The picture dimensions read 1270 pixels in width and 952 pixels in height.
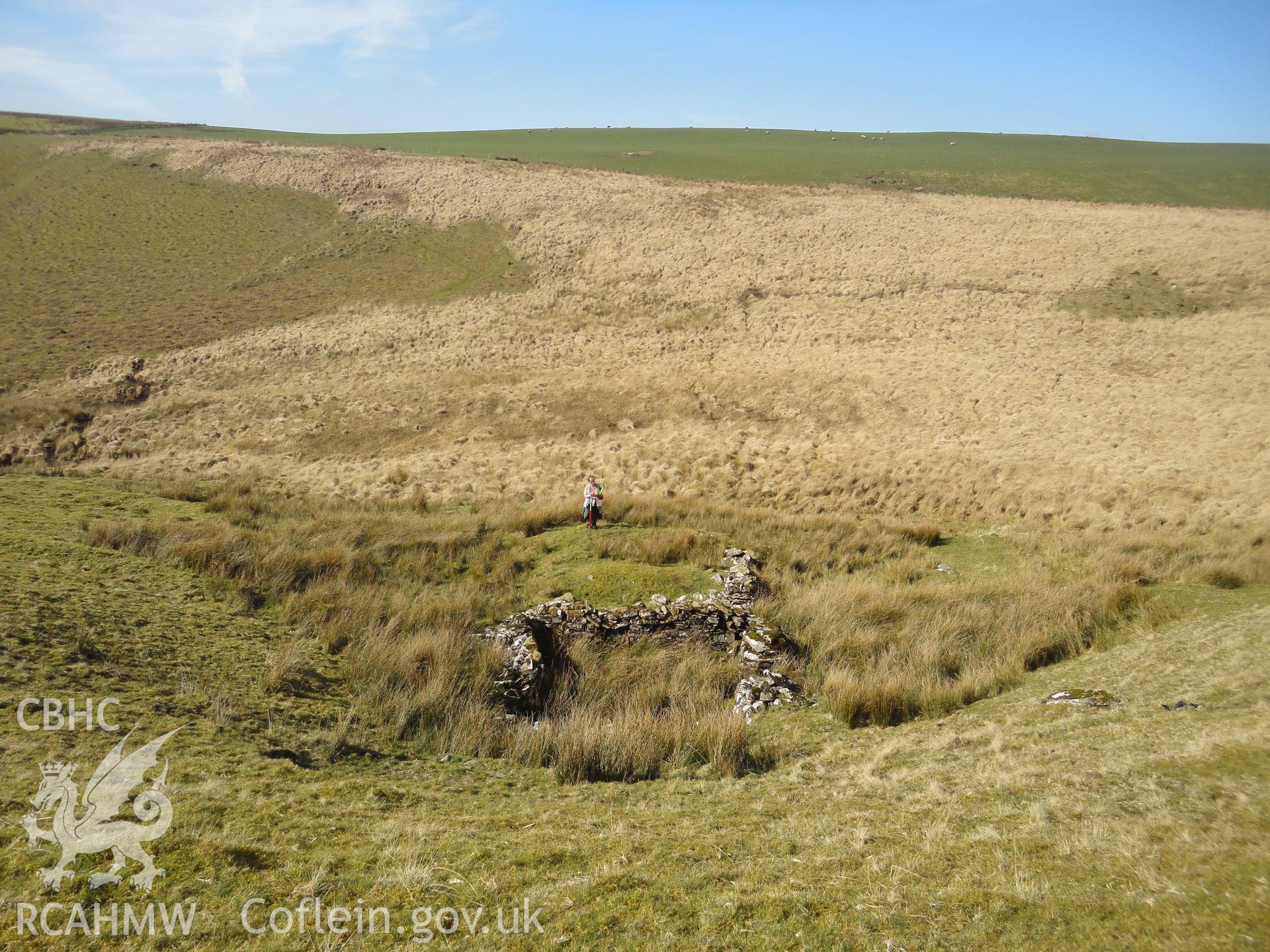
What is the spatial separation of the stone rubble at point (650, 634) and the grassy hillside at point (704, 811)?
1.04 meters

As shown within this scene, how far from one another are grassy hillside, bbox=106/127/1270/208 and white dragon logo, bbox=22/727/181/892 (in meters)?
55.9

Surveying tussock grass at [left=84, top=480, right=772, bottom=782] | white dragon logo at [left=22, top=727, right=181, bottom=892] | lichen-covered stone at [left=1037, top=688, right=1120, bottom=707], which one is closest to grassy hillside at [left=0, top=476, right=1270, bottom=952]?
white dragon logo at [left=22, top=727, right=181, bottom=892]

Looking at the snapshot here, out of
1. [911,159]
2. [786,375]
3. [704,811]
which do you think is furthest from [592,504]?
[911,159]

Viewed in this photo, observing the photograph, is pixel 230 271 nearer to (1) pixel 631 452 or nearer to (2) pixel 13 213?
(2) pixel 13 213

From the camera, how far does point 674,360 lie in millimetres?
30516

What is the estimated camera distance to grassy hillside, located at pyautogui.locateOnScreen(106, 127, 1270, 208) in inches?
1881

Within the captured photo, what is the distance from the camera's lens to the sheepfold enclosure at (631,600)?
8.36 m

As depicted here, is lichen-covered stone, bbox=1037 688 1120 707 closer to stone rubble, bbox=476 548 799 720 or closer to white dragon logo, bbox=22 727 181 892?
stone rubble, bbox=476 548 799 720

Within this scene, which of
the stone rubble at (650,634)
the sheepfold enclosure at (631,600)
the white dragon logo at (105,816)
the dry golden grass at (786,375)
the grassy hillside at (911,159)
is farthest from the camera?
the grassy hillside at (911,159)

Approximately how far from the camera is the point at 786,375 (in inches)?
1112

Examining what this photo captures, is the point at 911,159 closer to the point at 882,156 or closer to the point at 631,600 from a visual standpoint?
the point at 882,156

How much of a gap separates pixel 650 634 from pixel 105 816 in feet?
24.5

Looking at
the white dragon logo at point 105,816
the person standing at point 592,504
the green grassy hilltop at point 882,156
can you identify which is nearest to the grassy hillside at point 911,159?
the green grassy hilltop at point 882,156

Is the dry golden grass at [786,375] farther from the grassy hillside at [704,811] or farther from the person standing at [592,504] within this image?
the grassy hillside at [704,811]
